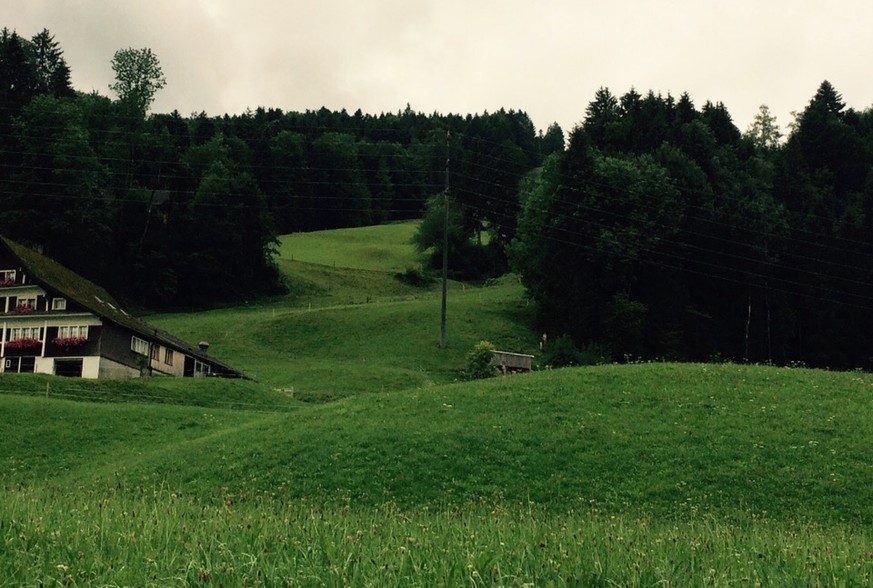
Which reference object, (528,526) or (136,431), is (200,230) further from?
(528,526)

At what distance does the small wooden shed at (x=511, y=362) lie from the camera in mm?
77562

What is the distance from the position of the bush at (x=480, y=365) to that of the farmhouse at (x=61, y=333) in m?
18.8

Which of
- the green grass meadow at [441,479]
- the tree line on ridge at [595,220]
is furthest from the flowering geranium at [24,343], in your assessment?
the tree line on ridge at [595,220]

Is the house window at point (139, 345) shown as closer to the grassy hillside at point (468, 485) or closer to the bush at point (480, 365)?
the grassy hillside at point (468, 485)

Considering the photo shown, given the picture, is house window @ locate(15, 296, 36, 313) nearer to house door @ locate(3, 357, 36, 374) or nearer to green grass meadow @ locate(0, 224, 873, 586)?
house door @ locate(3, 357, 36, 374)

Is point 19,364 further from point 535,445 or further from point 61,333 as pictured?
point 535,445

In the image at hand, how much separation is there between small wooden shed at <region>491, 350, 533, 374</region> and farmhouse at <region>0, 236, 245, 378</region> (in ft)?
69.3

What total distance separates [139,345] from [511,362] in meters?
30.7

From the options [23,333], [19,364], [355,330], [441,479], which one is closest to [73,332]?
[23,333]

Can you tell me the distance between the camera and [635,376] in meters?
48.3

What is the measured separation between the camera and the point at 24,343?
74.6 meters

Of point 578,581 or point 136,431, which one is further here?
point 136,431

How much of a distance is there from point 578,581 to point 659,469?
85.3 ft

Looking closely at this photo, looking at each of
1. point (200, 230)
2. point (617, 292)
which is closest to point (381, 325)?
point (617, 292)
